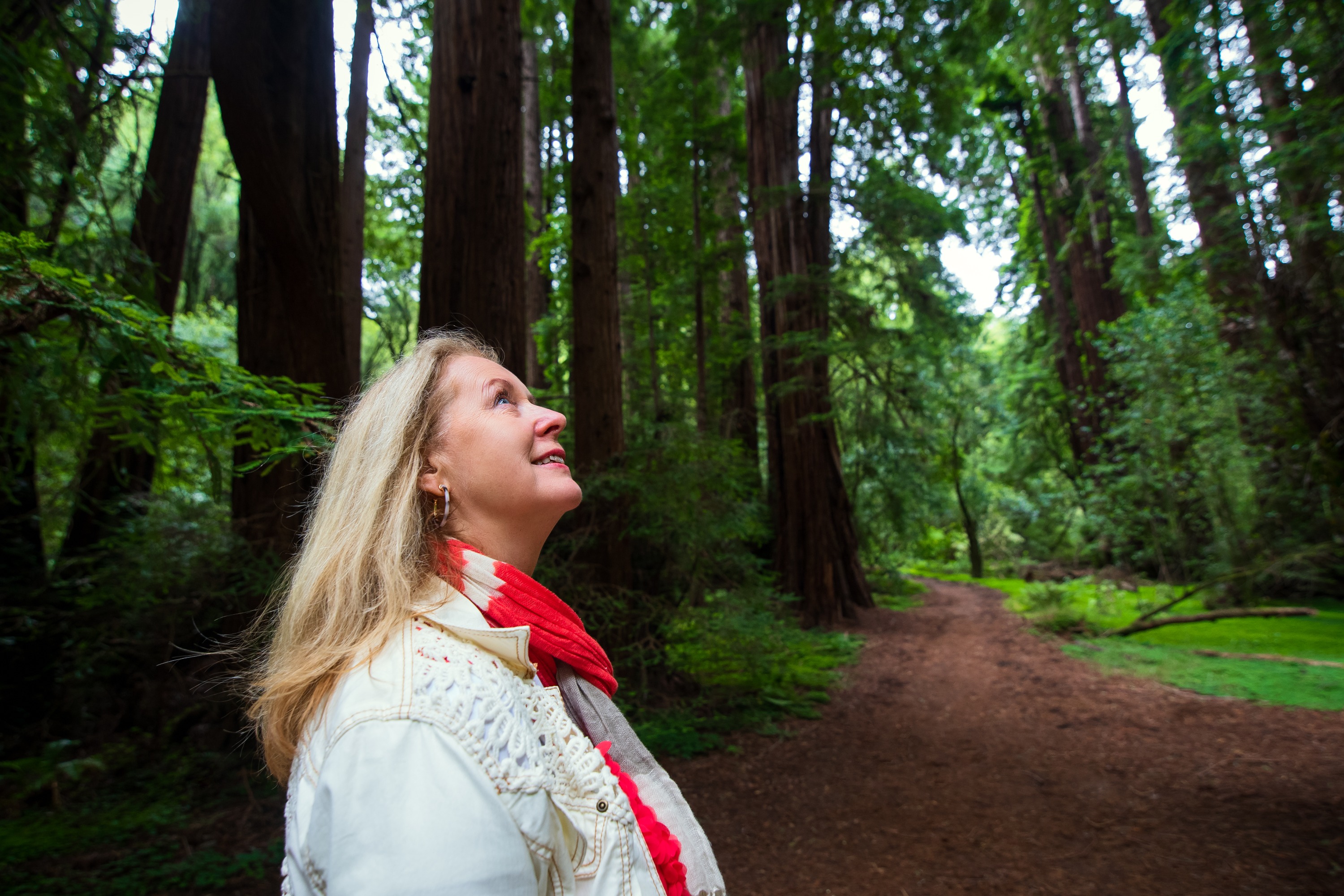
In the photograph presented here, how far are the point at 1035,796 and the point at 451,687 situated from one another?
4775 millimetres

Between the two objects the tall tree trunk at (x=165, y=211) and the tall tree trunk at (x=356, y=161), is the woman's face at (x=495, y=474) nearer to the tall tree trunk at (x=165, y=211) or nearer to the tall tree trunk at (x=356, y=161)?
the tall tree trunk at (x=356, y=161)

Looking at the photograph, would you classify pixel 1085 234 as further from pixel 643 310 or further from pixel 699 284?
pixel 643 310

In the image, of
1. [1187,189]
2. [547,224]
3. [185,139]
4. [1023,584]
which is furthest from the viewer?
[1023,584]

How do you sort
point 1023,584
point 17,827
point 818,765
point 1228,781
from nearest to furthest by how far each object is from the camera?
point 17,827 < point 1228,781 < point 818,765 < point 1023,584

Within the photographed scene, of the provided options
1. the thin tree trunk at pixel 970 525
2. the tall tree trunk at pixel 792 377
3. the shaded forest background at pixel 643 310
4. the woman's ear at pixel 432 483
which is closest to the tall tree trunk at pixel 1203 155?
the shaded forest background at pixel 643 310

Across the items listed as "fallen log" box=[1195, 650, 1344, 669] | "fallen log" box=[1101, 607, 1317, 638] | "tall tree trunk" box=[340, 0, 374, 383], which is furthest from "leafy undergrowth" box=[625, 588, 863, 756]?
"fallen log" box=[1101, 607, 1317, 638]

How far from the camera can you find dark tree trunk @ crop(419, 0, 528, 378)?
168 inches

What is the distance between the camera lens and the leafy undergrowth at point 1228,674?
18.9 ft

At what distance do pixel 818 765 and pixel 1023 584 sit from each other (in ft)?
37.5

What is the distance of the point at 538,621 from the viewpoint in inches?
49.9

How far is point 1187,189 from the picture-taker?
752 cm

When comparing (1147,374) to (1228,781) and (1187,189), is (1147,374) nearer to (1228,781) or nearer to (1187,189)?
(1187,189)

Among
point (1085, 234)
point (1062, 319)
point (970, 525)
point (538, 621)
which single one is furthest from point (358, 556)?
point (970, 525)

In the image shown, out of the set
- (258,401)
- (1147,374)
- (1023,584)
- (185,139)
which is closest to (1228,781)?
(258,401)
